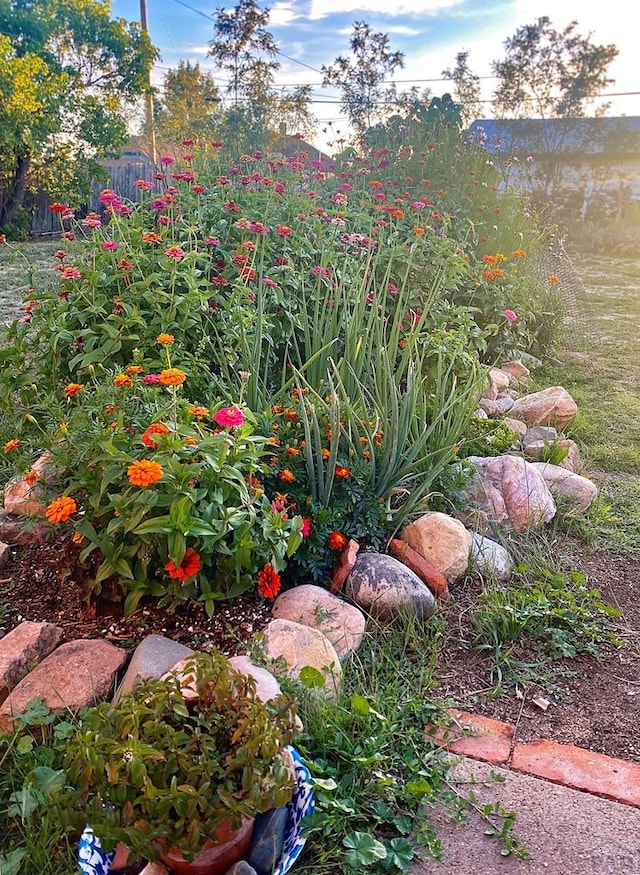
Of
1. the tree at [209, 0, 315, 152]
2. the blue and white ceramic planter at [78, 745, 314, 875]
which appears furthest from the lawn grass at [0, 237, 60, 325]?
the tree at [209, 0, 315, 152]

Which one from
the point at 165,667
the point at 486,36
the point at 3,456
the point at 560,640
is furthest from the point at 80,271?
the point at 486,36

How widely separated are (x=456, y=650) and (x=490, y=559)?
39 centimetres

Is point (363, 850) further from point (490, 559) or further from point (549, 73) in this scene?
point (549, 73)

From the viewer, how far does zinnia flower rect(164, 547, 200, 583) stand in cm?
147

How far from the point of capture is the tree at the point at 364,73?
1201cm

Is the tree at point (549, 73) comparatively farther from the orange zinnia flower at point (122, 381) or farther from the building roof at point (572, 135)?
the orange zinnia flower at point (122, 381)

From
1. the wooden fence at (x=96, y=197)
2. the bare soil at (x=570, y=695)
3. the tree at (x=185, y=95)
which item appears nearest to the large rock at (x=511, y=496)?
the bare soil at (x=570, y=695)

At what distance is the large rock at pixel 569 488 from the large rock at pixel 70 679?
1.63 meters

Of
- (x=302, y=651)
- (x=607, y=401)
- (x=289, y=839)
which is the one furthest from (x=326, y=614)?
(x=607, y=401)

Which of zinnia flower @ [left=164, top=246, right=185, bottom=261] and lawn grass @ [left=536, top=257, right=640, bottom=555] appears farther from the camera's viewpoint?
lawn grass @ [left=536, top=257, right=640, bottom=555]

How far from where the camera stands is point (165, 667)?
1.42 metres

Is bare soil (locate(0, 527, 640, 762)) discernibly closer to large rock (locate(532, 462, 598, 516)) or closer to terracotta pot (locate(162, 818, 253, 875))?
terracotta pot (locate(162, 818, 253, 875))

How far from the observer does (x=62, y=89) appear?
11.4 meters

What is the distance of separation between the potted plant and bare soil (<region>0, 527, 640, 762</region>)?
44 centimetres
